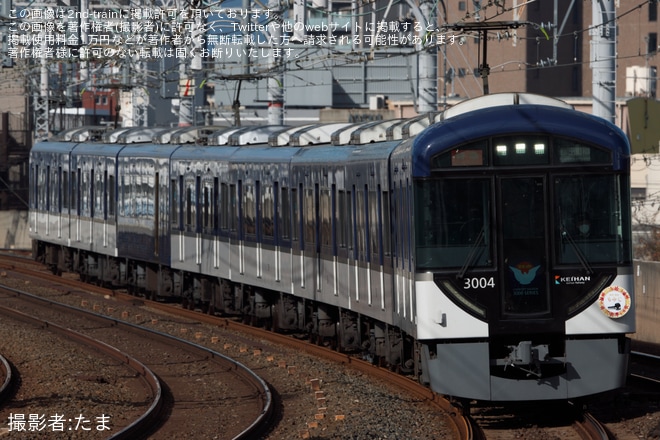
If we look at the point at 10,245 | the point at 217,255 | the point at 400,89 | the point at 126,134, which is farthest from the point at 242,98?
the point at 217,255

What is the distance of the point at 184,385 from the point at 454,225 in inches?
192

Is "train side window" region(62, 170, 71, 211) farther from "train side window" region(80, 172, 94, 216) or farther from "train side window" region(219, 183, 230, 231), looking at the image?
"train side window" region(219, 183, 230, 231)

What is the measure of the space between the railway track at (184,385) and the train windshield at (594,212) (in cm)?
329

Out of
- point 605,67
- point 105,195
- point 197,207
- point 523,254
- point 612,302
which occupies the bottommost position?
point 612,302

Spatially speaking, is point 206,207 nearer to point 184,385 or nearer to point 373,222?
point 184,385

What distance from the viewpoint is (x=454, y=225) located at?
12.0 meters

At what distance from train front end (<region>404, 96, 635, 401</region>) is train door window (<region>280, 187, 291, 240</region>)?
22.9 feet

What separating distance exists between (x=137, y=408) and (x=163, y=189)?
445 inches

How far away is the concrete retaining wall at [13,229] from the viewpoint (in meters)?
45.0

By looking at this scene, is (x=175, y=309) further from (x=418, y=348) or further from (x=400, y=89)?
(x=400, y=89)

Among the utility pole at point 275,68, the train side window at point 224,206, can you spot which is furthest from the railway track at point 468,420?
the utility pole at point 275,68

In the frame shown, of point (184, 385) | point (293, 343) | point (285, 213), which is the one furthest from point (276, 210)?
point (184, 385)

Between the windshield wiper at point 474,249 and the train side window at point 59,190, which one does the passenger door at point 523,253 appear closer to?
the windshield wiper at point 474,249

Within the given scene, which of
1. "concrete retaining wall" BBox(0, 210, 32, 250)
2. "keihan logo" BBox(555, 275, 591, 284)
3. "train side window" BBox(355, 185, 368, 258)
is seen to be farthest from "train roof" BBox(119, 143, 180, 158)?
"concrete retaining wall" BBox(0, 210, 32, 250)
